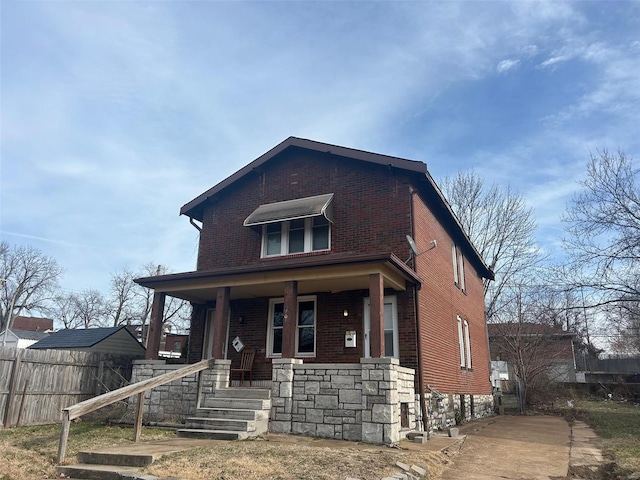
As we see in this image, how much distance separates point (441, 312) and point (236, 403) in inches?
256

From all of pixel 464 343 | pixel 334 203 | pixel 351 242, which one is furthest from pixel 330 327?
pixel 464 343

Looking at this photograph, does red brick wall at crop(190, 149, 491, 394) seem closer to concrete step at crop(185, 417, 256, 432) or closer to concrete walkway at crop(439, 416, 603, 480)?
concrete walkway at crop(439, 416, 603, 480)

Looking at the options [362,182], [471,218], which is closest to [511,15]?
[362,182]

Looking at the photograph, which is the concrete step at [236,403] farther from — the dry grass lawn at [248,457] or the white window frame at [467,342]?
the white window frame at [467,342]

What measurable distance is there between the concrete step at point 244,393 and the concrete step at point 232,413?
19.3 inches

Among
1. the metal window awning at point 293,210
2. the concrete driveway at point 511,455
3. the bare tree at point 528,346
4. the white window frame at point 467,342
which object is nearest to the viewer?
the concrete driveway at point 511,455

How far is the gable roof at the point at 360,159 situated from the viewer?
1139cm

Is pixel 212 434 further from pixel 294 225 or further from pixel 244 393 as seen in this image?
pixel 294 225

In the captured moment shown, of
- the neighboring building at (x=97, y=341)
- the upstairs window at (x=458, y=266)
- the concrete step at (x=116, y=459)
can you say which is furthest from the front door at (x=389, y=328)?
the neighboring building at (x=97, y=341)

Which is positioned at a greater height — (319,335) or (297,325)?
(297,325)

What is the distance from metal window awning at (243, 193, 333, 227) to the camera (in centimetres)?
1166

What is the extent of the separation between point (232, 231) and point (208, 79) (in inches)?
182

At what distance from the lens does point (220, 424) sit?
8.46 m

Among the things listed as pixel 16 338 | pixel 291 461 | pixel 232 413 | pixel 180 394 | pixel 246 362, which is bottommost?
pixel 291 461
